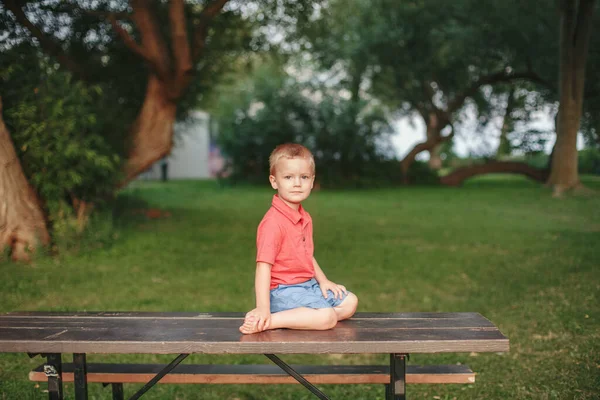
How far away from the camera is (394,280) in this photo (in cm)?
763

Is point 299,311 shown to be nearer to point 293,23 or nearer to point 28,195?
point 28,195

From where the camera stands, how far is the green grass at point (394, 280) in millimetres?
4480

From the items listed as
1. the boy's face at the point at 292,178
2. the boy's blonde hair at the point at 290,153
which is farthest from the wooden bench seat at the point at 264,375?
the boy's blonde hair at the point at 290,153

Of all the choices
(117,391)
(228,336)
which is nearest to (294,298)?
(228,336)

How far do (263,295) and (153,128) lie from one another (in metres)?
8.91

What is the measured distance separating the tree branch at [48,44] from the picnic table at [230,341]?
866 cm

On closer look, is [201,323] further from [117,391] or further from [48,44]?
[48,44]

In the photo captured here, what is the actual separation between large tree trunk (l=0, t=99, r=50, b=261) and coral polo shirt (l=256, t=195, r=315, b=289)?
6.05m

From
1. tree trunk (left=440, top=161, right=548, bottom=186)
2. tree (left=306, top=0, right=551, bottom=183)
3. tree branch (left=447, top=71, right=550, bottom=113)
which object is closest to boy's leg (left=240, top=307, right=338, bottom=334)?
tree (left=306, top=0, right=551, bottom=183)

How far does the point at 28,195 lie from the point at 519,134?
78.6 feet

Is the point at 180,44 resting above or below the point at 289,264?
above

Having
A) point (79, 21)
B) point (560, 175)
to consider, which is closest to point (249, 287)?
point (79, 21)

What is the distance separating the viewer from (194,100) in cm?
1529

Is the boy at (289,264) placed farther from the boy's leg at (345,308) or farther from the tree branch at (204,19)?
the tree branch at (204,19)
